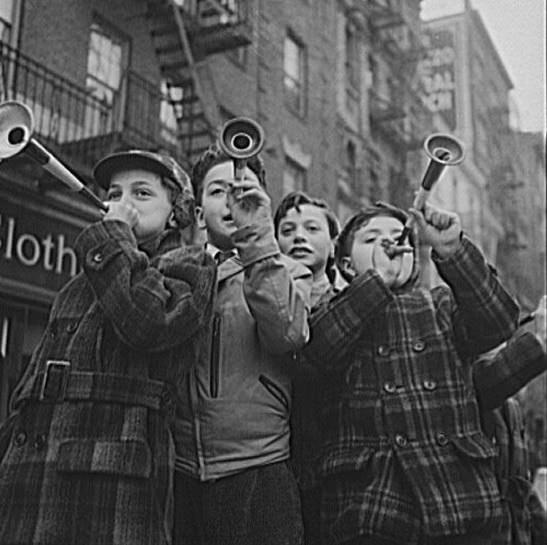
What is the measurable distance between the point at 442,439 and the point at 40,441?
946 mm

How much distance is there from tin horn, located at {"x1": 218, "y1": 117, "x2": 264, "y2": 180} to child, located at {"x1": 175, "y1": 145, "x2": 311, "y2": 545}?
0.16 feet

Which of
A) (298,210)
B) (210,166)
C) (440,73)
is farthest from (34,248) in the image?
(440,73)

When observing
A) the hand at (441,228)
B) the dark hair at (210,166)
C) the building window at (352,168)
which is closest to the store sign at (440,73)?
the building window at (352,168)

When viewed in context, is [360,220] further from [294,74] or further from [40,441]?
[294,74]

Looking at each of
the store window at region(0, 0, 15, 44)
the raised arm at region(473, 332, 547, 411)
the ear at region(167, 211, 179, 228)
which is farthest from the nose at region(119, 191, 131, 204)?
the store window at region(0, 0, 15, 44)

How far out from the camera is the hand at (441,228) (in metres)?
2.13

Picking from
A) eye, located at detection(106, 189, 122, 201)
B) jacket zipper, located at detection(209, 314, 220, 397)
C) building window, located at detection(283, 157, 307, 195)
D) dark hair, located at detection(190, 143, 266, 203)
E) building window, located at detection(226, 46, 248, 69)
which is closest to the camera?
jacket zipper, located at detection(209, 314, 220, 397)

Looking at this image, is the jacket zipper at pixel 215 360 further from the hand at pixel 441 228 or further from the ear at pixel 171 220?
the hand at pixel 441 228

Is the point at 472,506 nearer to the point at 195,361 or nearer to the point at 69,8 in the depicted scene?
the point at 195,361

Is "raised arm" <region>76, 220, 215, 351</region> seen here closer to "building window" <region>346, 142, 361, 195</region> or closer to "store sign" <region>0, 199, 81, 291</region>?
"store sign" <region>0, 199, 81, 291</region>

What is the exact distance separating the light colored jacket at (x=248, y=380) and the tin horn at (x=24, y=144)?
0.38 metres

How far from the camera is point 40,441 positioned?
69.4 inches

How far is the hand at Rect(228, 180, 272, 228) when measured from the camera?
194 centimetres

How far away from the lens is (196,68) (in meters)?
8.25
